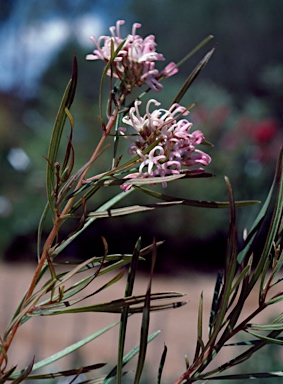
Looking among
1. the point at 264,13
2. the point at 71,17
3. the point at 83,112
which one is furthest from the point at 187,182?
the point at 71,17

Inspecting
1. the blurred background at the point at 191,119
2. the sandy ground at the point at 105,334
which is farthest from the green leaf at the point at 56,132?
the blurred background at the point at 191,119

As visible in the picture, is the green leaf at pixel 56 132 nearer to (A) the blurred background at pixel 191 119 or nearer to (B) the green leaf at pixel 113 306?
(B) the green leaf at pixel 113 306

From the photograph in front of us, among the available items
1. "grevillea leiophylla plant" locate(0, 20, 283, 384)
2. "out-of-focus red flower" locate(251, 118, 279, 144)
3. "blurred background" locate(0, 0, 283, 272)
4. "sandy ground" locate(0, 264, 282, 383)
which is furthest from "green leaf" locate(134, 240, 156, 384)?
"out-of-focus red flower" locate(251, 118, 279, 144)

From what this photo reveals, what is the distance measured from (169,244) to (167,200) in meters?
3.64

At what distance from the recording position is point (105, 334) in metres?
2.64

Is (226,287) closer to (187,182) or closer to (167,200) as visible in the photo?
(167,200)

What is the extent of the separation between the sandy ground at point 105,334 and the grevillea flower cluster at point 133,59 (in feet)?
5.69

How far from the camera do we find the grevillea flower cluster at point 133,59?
0.29 meters

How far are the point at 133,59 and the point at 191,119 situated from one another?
10.1ft

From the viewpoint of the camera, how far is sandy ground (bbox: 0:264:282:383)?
2.20m

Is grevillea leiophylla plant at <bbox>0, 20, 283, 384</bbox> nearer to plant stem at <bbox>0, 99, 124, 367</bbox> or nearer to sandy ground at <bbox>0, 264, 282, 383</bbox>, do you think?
plant stem at <bbox>0, 99, 124, 367</bbox>

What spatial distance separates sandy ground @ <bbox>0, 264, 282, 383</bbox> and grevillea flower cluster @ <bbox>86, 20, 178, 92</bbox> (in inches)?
68.3

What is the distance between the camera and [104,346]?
2.49 m

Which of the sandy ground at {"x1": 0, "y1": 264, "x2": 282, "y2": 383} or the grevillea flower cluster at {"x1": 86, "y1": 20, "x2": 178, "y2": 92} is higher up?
the grevillea flower cluster at {"x1": 86, "y1": 20, "x2": 178, "y2": 92}
